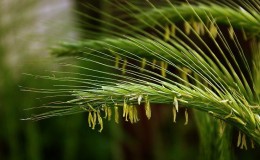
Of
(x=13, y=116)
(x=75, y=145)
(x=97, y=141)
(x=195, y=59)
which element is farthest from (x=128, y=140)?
(x=195, y=59)

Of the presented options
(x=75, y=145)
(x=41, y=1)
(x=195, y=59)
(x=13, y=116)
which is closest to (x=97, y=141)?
(x=75, y=145)

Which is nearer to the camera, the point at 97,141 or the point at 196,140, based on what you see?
the point at 97,141

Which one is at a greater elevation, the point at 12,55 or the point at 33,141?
the point at 12,55

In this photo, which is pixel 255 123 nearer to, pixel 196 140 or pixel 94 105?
pixel 94 105

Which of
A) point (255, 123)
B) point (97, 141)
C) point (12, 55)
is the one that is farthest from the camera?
point (97, 141)

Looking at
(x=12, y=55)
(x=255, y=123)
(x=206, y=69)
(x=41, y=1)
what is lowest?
(x=255, y=123)

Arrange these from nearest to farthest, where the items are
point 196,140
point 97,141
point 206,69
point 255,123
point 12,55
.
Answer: point 255,123 < point 206,69 < point 12,55 < point 97,141 < point 196,140
